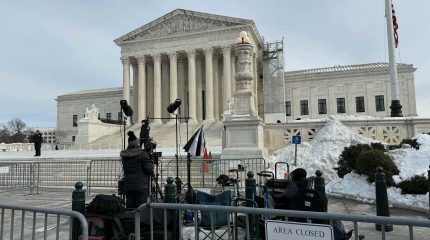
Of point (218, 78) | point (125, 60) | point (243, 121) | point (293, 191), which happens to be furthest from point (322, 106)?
point (293, 191)

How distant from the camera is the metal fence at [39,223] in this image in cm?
382

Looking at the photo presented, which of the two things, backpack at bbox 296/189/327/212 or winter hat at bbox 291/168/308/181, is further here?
winter hat at bbox 291/168/308/181

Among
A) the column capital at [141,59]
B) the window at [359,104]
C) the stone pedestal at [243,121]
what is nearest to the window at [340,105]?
the window at [359,104]

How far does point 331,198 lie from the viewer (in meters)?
10.9

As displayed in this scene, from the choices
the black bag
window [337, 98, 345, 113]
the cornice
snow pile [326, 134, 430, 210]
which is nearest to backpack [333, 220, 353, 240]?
the black bag

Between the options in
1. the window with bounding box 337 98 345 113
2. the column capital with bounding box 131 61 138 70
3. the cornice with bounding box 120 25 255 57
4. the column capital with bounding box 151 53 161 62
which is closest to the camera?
the cornice with bounding box 120 25 255 57

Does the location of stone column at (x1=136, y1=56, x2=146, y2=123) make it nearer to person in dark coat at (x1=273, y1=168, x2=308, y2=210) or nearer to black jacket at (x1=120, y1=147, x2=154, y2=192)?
black jacket at (x1=120, y1=147, x2=154, y2=192)

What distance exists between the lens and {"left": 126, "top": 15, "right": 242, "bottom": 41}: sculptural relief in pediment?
48031 millimetres

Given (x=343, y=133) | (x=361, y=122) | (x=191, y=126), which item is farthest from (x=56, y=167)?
(x=191, y=126)

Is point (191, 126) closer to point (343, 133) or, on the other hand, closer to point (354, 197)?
point (343, 133)

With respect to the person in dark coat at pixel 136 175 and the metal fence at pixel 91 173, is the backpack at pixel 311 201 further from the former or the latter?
the metal fence at pixel 91 173

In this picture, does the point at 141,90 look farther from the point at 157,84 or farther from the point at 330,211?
the point at 330,211

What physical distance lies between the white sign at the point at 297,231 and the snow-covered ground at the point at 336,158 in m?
Answer: 7.16

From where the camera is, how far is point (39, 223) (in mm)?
6770
